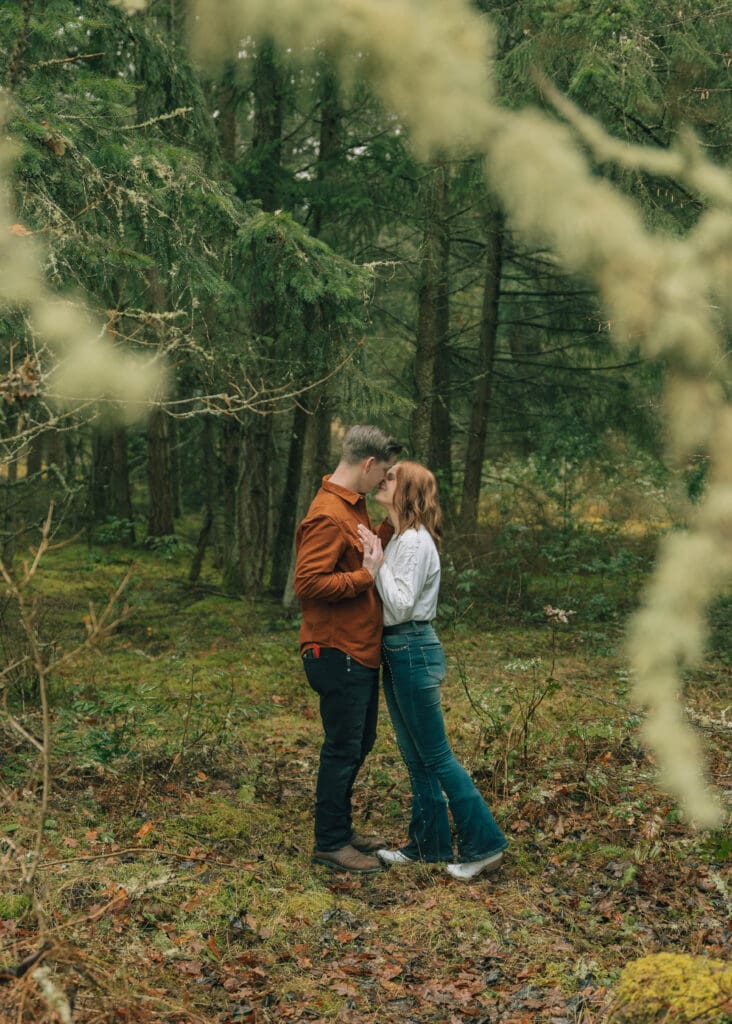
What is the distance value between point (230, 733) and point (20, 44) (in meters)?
4.02

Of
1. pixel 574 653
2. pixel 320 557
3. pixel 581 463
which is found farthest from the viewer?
pixel 581 463

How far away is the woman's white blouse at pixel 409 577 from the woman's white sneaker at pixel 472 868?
109cm

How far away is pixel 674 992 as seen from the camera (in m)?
2.04

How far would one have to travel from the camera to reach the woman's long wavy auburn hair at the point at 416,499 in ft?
12.8

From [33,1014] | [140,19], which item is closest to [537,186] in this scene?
[33,1014]

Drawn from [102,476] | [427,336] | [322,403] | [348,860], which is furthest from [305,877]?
[102,476]

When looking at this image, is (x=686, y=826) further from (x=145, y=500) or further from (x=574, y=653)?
Answer: (x=145, y=500)

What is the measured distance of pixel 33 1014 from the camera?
2314 millimetres

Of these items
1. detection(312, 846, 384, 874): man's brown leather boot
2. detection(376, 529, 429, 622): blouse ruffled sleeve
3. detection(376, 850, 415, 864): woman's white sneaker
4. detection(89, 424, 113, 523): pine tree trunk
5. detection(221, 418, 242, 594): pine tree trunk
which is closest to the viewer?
detection(376, 529, 429, 622): blouse ruffled sleeve

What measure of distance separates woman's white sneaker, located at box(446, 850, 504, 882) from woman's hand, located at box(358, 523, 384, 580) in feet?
4.49

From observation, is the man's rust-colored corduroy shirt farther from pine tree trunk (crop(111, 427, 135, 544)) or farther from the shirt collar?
pine tree trunk (crop(111, 427, 135, 544))

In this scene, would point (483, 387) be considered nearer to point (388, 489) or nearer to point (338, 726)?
point (388, 489)

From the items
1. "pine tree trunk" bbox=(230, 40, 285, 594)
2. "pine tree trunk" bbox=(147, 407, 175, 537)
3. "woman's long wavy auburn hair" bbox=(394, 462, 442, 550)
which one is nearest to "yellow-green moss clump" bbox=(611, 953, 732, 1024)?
"woman's long wavy auburn hair" bbox=(394, 462, 442, 550)

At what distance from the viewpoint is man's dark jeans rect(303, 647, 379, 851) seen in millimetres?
3807
